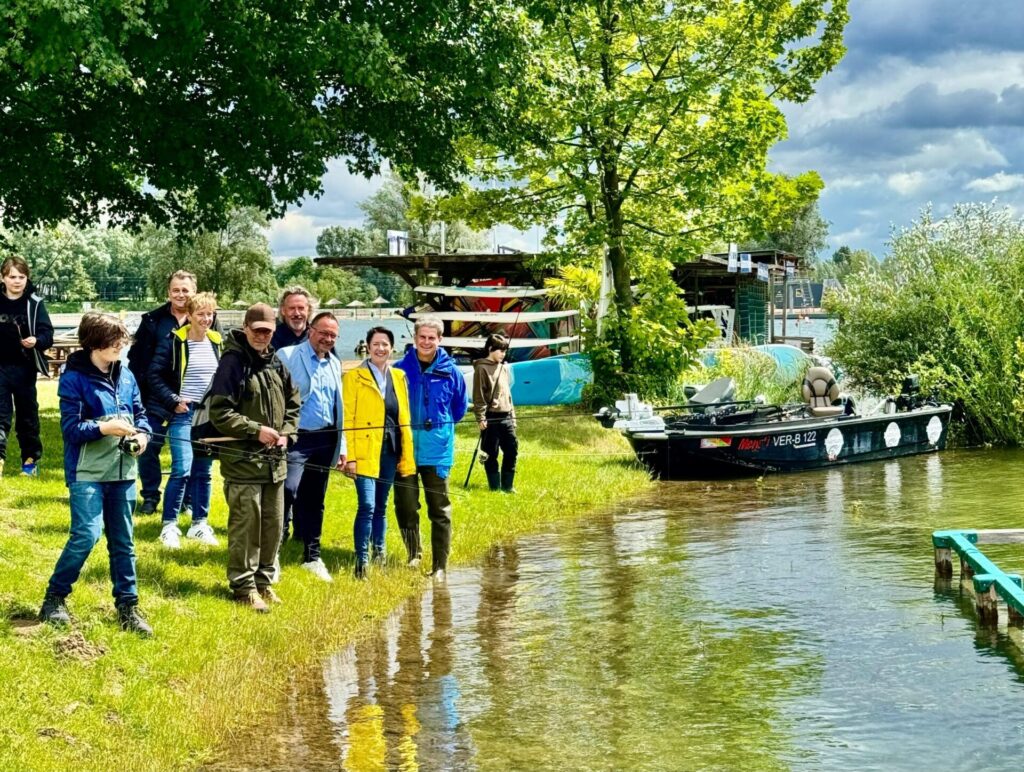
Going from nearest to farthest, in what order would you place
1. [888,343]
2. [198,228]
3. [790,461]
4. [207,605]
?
[207,605] → [790,461] → [198,228] → [888,343]

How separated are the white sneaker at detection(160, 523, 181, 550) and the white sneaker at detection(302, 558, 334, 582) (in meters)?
1.06

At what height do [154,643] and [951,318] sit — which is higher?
[951,318]

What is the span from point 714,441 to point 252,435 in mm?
10753

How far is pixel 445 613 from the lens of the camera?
9945mm

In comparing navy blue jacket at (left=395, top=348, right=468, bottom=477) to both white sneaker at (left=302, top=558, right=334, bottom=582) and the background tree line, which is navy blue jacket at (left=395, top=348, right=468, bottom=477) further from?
the background tree line

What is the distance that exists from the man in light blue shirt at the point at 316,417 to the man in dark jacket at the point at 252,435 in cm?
88

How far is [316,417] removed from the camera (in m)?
10.0

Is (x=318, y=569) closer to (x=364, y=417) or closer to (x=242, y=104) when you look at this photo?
(x=364, y=417)

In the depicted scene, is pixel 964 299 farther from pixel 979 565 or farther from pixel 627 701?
pixel 627 701

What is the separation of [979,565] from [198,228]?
14.5m

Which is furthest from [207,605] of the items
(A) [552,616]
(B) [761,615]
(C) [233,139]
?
(C) [233,139]

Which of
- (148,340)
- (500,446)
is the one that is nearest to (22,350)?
(148,340)

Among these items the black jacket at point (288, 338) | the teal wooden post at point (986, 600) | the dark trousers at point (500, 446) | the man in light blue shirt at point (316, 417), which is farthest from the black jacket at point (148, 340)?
the teal wooden post at point (986, 600)

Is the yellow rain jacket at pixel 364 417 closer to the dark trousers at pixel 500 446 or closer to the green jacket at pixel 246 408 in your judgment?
the green jacket at pixel 246 408
